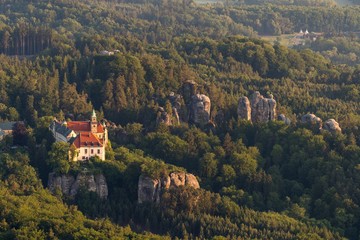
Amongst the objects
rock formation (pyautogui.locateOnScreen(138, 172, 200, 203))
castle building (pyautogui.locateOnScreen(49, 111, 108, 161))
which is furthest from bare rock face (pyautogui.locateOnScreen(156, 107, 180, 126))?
rock formation (pyautogui.locateOnScreen(138, 172, 200, 203))

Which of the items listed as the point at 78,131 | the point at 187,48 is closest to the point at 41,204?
the point at 78,131

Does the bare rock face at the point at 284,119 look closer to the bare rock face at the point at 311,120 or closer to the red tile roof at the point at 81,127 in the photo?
the bare rock face at the point at 311,120

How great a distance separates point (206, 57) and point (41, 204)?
229 feet

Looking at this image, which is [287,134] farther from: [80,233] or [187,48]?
[187,48]

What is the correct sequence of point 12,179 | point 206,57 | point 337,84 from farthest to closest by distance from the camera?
point 206,57, point 337,84, point 12,179

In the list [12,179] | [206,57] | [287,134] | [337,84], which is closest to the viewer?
[12,179]

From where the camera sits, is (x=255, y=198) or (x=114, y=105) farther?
(x=114, y=105)

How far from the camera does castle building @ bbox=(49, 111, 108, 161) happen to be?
10175cm

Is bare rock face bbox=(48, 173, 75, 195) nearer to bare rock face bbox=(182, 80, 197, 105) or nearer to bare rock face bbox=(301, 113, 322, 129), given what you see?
bare rock face bbox=(182, 80, 197, 105)

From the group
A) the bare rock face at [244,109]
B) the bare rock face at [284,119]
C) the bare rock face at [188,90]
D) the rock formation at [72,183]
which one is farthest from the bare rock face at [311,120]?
the rock formation at [72,183]

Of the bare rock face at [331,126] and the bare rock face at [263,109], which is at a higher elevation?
the bare rock face at [331,126]

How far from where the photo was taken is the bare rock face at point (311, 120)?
388 ft

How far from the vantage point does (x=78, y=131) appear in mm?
104875

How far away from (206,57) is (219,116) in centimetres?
3466
